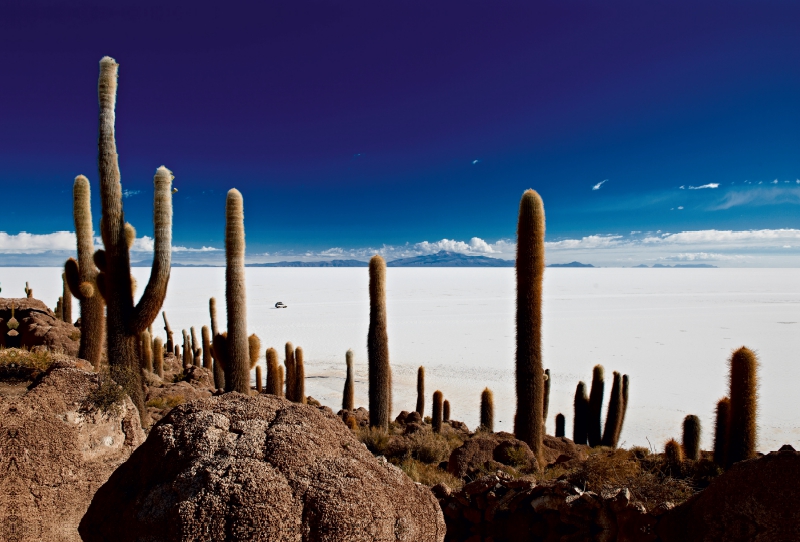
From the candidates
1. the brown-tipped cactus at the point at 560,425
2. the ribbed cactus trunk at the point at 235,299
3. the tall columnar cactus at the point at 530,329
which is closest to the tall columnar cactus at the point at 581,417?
the brown-tipped cactus at the point at 560,425

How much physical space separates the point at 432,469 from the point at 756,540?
5.51m

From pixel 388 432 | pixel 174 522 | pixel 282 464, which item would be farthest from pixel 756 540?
pixel 388 432

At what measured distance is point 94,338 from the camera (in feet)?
33.8

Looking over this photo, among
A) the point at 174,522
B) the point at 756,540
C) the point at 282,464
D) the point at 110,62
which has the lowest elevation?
the point at 756,540

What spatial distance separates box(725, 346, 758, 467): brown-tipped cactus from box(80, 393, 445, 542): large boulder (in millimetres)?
6271

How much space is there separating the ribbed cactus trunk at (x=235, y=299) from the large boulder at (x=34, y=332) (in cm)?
507

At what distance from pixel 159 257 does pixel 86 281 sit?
3987mm

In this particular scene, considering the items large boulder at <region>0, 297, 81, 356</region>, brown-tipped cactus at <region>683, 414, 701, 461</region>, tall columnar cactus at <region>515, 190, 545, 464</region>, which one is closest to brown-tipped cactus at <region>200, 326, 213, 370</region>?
large boulder at <region>0, 297, 81, 356</region>

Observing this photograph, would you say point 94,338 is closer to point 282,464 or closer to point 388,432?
point 388,432

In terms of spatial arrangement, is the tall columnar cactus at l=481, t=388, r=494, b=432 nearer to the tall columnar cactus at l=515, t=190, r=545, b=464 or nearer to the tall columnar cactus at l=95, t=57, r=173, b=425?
the tall columnar cactus at l=515, t=190, r=545, b=464

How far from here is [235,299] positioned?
9508 millimetres

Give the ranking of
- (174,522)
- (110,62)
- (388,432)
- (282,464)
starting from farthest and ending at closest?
(388,432) < (110,62) < (282,464) < (174,522)

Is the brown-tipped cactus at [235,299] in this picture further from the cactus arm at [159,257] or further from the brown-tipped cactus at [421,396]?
the brown-tipped cactus at [421,396]

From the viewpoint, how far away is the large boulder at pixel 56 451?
356 cm
